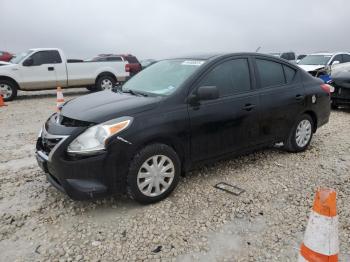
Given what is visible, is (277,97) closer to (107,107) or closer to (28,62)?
(107,107)

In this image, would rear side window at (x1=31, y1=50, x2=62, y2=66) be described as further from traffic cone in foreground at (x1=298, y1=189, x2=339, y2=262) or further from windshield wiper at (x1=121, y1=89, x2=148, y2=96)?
traffic cone in foreground at (x1=298, y1=189, x2=339, y2=262)

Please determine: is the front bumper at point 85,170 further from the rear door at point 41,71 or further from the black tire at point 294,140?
the rear door at point 41,71

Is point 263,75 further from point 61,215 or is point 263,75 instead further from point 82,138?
point 61,215

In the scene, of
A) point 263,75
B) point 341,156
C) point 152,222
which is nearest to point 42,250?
point 152,222

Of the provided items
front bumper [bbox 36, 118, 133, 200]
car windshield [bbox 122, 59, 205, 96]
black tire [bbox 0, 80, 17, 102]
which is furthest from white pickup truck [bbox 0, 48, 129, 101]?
front bumper [bbox 36, 118, 133, 200]

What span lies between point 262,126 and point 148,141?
6.13 ft

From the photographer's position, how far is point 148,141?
3.50 metres

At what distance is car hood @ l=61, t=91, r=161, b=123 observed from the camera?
3.45m

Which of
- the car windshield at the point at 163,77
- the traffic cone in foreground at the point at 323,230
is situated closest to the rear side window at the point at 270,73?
the car windshield at the point at 163,77

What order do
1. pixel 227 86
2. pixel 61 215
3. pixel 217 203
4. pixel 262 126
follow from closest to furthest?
1. pixel 61 215
2. pixel 217 203
3. pixel 227 86
4. pixel 262 126

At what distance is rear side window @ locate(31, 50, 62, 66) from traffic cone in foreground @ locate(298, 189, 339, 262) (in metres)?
12.3

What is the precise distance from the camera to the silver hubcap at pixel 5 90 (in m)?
11.7

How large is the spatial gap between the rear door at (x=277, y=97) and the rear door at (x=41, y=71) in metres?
9.86

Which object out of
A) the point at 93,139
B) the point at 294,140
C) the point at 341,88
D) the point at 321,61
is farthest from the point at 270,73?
the point at 321,61
